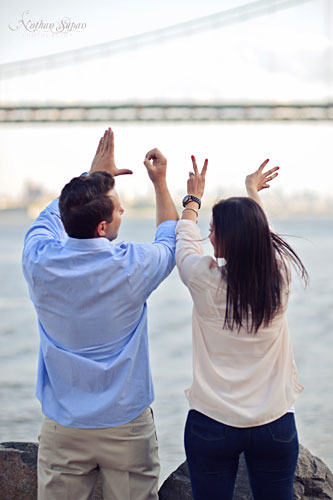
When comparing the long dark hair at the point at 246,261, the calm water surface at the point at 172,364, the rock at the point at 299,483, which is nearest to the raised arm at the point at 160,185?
the long dark hair at the point at 246,261

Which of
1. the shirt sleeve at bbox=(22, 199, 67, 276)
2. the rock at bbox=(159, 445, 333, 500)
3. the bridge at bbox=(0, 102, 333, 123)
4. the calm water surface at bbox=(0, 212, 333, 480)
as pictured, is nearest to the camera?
the shirt sleeve at bbox=(22, 199, 67, 276)

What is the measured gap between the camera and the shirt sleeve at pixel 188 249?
1.21 metres

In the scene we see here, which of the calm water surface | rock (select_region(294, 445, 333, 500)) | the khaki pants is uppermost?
the khaki pants

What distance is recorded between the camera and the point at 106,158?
145 centimetres

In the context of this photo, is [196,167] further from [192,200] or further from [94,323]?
[94,323]

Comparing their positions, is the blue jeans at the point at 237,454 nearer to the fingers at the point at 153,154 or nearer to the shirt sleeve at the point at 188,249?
the shirt sleeve at the point at 188,249

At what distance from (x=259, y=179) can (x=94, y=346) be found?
533 millimetres

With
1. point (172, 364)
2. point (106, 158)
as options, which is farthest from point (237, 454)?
point (172, 364)

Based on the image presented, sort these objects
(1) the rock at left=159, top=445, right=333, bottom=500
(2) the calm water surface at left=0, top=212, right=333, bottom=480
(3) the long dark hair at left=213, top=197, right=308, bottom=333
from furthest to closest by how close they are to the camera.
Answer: (2) the calm water surface at left=0, top=212, right=333, bottom=480, (1) the rock at left=159, top=445, right=333, bottom=500, (3) the long dark hair at left=213, top=197, right=308, bottom=333

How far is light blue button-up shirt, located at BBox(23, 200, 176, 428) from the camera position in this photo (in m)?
1.22

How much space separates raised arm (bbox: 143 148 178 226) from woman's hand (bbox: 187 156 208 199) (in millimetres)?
49

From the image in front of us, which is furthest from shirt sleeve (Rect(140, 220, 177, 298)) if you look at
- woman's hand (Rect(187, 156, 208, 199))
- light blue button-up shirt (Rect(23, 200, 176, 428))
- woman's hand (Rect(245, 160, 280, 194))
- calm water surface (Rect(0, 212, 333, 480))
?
calm water surface (Rect(0, 212, 333, 480))

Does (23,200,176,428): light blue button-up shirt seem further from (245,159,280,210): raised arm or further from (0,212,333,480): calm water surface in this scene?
(0,212,333,480): calm water surface

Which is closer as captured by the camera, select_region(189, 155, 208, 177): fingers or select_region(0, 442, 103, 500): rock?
select_region(189, 155, 208, 177): fingers
